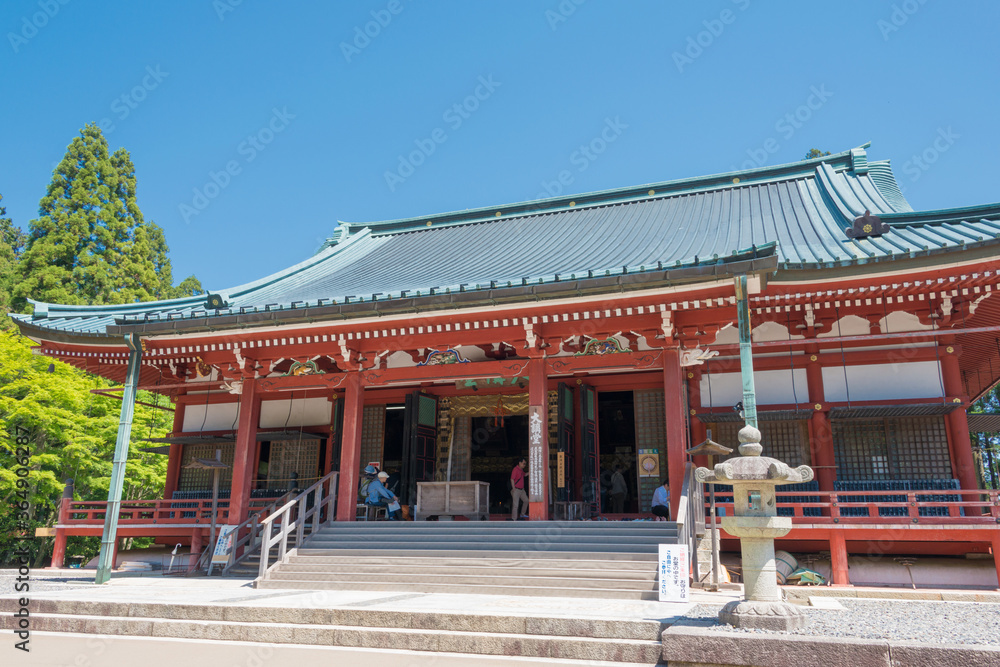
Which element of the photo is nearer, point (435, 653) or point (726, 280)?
point (435, 653)

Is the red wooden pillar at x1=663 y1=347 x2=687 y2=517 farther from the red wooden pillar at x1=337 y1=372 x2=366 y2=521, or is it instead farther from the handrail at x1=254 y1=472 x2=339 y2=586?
the handrail at x1=254 y1=472 x2=339 y2=586

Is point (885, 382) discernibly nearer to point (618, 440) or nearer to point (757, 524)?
point (757, 524)

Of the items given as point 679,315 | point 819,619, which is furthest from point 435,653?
point 679,315

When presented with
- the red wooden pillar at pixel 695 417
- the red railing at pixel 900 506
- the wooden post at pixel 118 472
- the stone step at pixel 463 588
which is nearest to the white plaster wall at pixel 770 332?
the red wooden pillar at pixel 695 417

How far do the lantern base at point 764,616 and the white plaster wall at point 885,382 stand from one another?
705cm

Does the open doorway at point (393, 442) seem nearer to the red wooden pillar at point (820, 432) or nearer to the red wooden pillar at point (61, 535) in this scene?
the red wooden pillar at point (61, 535)

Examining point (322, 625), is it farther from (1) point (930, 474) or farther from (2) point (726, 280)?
(1) point (930, 474)

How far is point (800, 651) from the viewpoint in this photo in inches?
184

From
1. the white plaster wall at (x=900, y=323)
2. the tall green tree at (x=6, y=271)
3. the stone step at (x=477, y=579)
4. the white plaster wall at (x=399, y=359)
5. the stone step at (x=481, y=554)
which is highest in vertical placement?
the tall green tree at (x=6, y=271)

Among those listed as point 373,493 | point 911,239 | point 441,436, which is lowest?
point 373,493

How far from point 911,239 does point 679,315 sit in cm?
346

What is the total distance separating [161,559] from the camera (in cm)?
1471

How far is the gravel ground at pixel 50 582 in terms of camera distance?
958 cm

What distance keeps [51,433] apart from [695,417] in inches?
659
